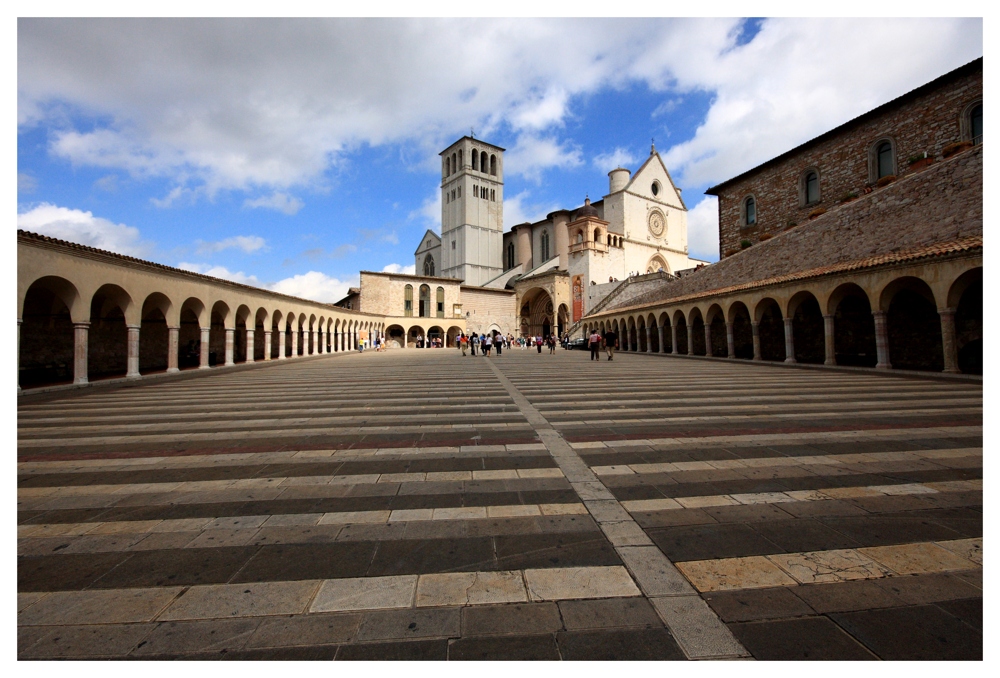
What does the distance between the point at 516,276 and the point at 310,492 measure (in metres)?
60.6

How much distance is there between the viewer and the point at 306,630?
2.29 m

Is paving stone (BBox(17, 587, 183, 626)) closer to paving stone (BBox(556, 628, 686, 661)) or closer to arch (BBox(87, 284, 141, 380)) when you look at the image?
paving stone (BBox(556, 628, 686, 661))

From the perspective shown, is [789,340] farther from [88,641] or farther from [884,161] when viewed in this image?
[88,641]

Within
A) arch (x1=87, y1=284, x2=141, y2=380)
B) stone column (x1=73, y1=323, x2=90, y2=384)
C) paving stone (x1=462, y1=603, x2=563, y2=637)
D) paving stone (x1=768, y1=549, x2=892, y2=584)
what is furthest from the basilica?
paving stone (x1=462, y1=603, x2=563, y2=637)

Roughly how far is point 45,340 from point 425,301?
127 feet

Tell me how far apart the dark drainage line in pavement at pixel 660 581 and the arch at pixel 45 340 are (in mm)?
18757

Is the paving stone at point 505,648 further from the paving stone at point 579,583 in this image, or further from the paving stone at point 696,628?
the paving stone at point 696,628

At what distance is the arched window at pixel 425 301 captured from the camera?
53.2 metres

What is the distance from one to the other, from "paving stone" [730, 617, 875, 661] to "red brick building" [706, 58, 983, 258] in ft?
77.6

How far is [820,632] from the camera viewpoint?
2.24m

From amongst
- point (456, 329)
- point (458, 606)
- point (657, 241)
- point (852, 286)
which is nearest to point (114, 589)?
point (458, 606)

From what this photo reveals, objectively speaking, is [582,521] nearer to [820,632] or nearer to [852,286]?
[820,632]

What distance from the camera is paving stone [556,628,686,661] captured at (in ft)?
6.91

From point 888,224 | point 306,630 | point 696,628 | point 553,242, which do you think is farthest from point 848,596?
point 553,242
